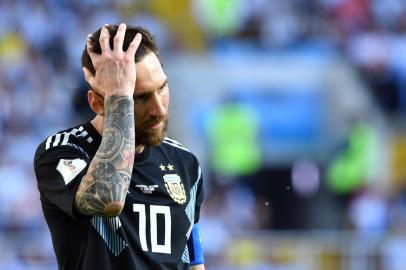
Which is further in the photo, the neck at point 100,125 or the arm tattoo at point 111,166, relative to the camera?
the neck at point 100,125

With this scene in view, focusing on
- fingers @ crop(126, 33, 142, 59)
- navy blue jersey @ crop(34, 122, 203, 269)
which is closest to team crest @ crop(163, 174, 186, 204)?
navy blue jersey @ crop(34, 122, 203, 269)

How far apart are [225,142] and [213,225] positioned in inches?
113

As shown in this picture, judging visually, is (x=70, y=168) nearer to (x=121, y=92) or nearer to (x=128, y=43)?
(x=121, y=92)

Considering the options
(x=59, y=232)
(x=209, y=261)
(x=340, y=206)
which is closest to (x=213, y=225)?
(x=209, y=261)

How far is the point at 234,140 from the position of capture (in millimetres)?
15977

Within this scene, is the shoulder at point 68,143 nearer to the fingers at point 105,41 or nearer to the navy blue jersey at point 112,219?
the navy blue jersey at point 112,219

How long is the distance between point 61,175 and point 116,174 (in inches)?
9.0

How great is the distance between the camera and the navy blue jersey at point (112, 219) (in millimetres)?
4262

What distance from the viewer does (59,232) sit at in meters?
4.32

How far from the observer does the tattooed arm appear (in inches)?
162

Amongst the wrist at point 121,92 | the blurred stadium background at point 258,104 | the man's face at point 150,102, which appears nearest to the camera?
the wrist at point 121,92

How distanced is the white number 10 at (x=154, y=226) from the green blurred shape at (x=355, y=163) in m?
10.7

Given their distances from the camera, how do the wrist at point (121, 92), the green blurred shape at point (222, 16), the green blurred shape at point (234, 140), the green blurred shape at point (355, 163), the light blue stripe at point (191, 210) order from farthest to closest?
the green blurred shape at point (222, 16) → the green blurred shape at point (234, 140) → the green blurred shape at point (355, 163) → the light blue stripe at point (191, 210) → the wrist at point (121, 92)

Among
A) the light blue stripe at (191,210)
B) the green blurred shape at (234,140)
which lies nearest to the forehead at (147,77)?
the light blue stripe at (191,210)
